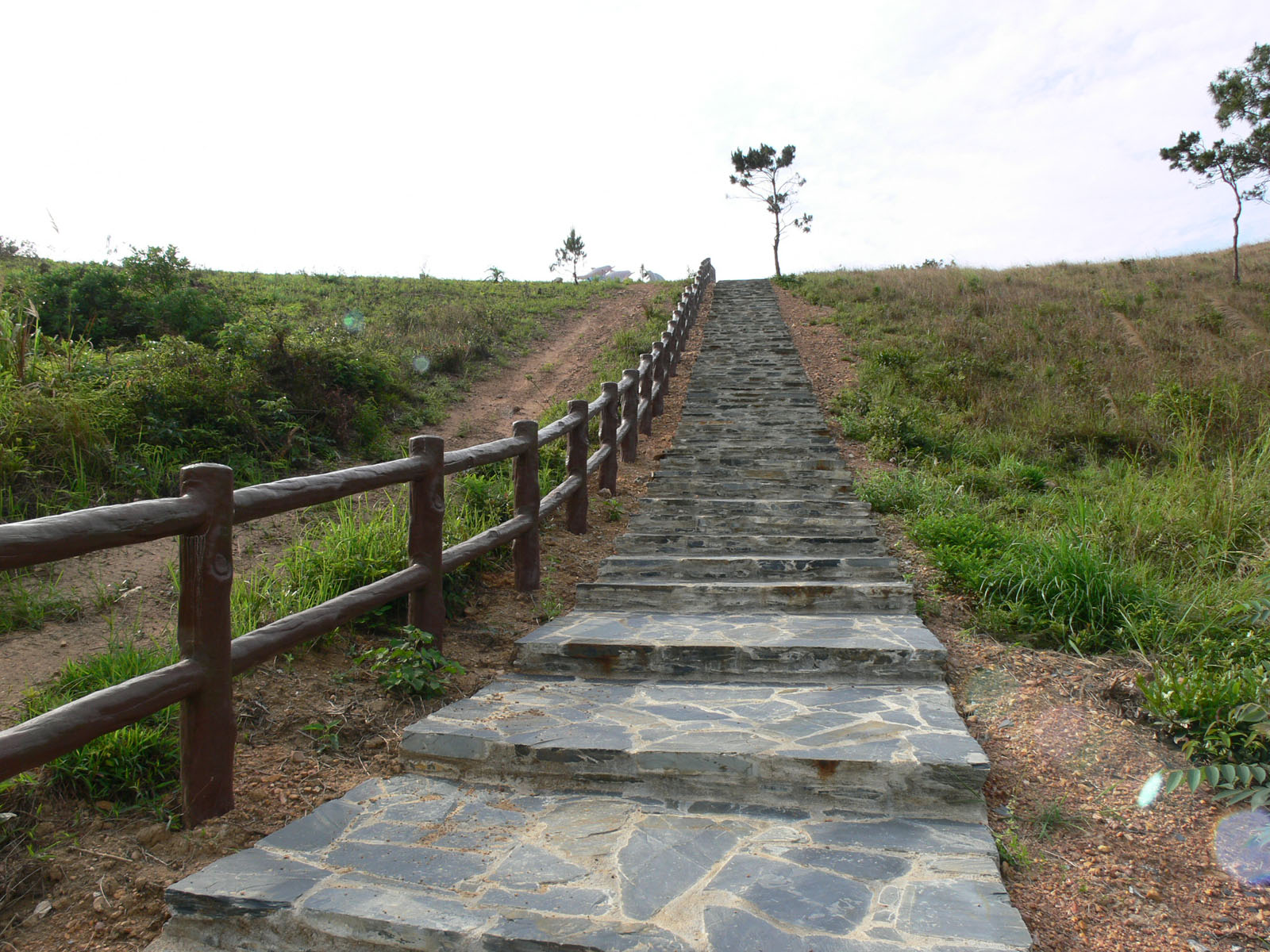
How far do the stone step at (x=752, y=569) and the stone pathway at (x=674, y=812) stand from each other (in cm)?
41

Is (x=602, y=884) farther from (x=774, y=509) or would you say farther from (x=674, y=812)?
(x=774, y=509)

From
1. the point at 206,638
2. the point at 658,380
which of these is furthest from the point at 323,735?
the point at 658,380

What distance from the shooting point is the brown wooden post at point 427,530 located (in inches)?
156

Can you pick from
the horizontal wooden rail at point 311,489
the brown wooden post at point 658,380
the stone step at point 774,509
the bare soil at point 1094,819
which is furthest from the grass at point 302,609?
the brown wooden post at point 658,380

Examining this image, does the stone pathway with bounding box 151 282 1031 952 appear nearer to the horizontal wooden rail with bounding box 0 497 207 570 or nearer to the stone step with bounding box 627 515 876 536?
the horizontal wooden rail with bounding box 0 497 207 570

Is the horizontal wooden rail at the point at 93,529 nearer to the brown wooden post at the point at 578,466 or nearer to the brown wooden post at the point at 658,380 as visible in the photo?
the brown wooden post at the point at 578,466

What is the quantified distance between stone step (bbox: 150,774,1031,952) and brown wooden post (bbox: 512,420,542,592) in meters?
2.37

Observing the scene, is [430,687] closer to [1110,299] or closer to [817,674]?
[817,674]

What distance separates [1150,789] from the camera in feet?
9.61

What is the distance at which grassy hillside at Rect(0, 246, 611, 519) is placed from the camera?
554 cm

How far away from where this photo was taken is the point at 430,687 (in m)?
3.73

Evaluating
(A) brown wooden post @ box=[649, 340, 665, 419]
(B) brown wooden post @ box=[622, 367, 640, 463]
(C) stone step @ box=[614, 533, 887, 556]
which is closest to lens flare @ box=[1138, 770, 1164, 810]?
(C) stone step @ box=[614, 533, 887, 556]

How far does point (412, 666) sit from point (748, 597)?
7.59 ft

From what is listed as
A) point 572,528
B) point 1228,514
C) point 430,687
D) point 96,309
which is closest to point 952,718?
point 430,687
